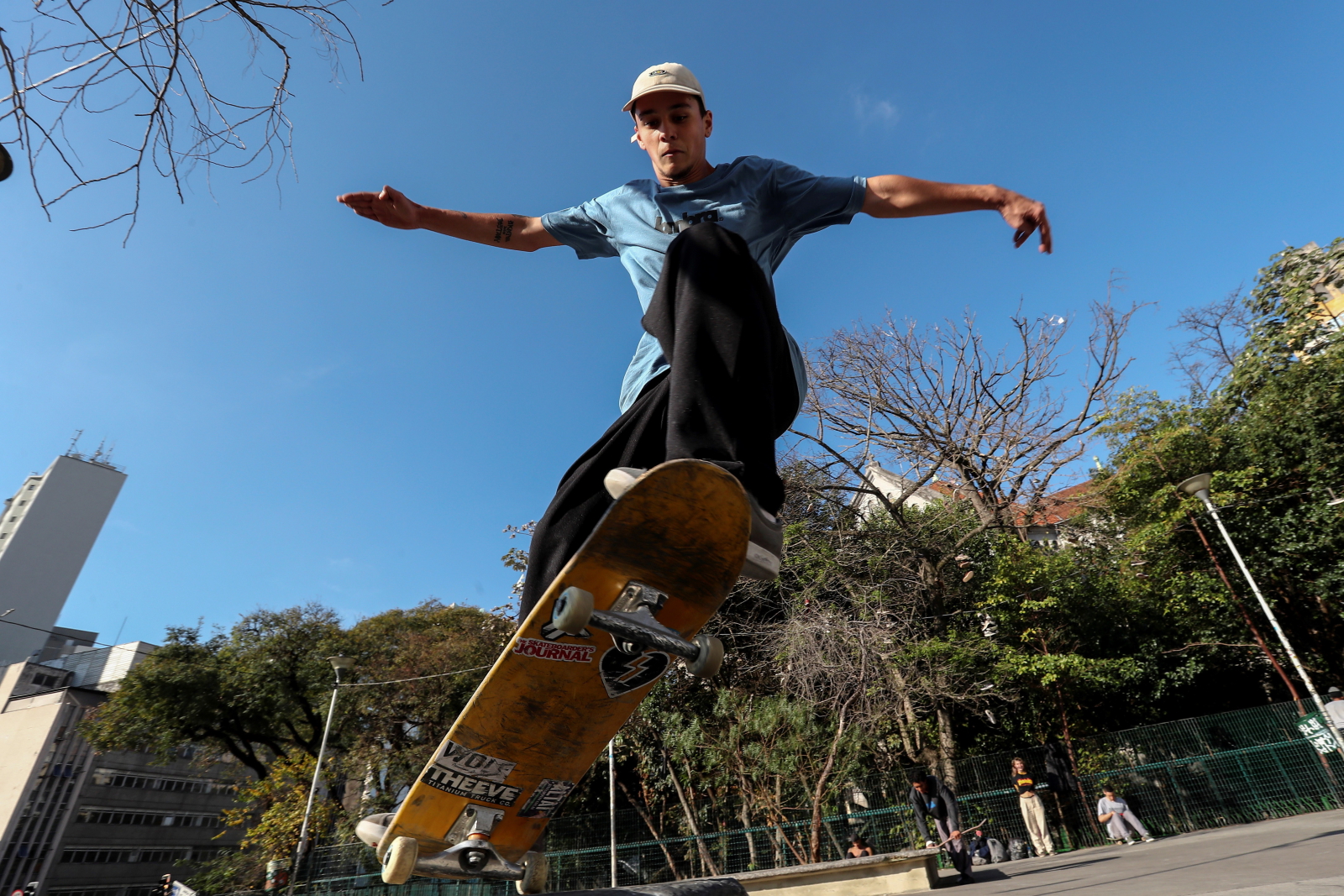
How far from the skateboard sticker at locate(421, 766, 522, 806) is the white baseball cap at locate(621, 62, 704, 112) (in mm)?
2197

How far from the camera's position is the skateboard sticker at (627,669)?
199 centimetres

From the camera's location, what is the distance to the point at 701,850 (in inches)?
446

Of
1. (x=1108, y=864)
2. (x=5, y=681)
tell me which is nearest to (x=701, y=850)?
(x=1108, y=864)

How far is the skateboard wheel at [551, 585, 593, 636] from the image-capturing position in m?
1.41

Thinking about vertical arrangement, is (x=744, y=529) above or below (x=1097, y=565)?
below

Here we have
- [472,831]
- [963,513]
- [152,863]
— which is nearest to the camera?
[472,831]

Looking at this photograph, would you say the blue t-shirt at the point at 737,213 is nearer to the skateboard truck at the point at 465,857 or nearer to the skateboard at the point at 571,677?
the skateboard at the point at 571,677

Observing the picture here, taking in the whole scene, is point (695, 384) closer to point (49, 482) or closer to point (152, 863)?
point (152, 863)

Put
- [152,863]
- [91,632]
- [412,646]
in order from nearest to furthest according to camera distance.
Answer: [412,646] → [152,863] → [91,632]

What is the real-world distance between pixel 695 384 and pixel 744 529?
390 mm

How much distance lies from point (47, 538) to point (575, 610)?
65.3 m

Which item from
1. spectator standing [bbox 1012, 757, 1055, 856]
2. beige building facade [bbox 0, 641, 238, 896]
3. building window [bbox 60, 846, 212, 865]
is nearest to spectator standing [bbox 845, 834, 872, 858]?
spectator standing [bbox 1012, 757, 1055, 856]

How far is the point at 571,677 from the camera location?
1.95m

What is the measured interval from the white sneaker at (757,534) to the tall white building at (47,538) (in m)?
58.3
